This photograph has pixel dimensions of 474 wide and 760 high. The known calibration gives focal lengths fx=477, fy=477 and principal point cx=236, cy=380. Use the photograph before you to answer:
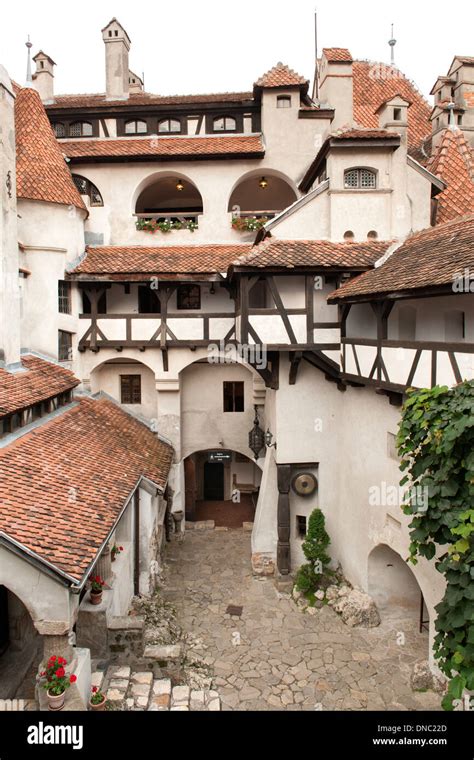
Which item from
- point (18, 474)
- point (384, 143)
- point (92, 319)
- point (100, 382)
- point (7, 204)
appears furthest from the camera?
point (100, 382)

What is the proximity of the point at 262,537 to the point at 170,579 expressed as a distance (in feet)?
10.1

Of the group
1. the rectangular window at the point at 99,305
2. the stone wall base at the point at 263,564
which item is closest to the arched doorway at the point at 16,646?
the stone wall base at the point at 263,564

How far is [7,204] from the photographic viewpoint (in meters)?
12.2

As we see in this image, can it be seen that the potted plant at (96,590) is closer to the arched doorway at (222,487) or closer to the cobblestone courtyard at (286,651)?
the cobblestone courtyard at (286,651)

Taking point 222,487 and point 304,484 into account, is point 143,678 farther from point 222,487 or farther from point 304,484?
point 222,487

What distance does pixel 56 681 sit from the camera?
6.95m

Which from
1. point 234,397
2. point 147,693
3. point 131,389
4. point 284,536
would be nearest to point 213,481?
point 234,397

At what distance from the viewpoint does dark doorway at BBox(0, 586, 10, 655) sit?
9539 mm

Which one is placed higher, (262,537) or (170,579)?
(262,537)

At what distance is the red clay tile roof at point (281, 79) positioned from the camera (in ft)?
57.2

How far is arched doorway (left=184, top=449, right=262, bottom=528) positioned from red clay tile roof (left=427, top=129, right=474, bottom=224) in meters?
13.1

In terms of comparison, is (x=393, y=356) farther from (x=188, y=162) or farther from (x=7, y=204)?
(x=188, y=162)
